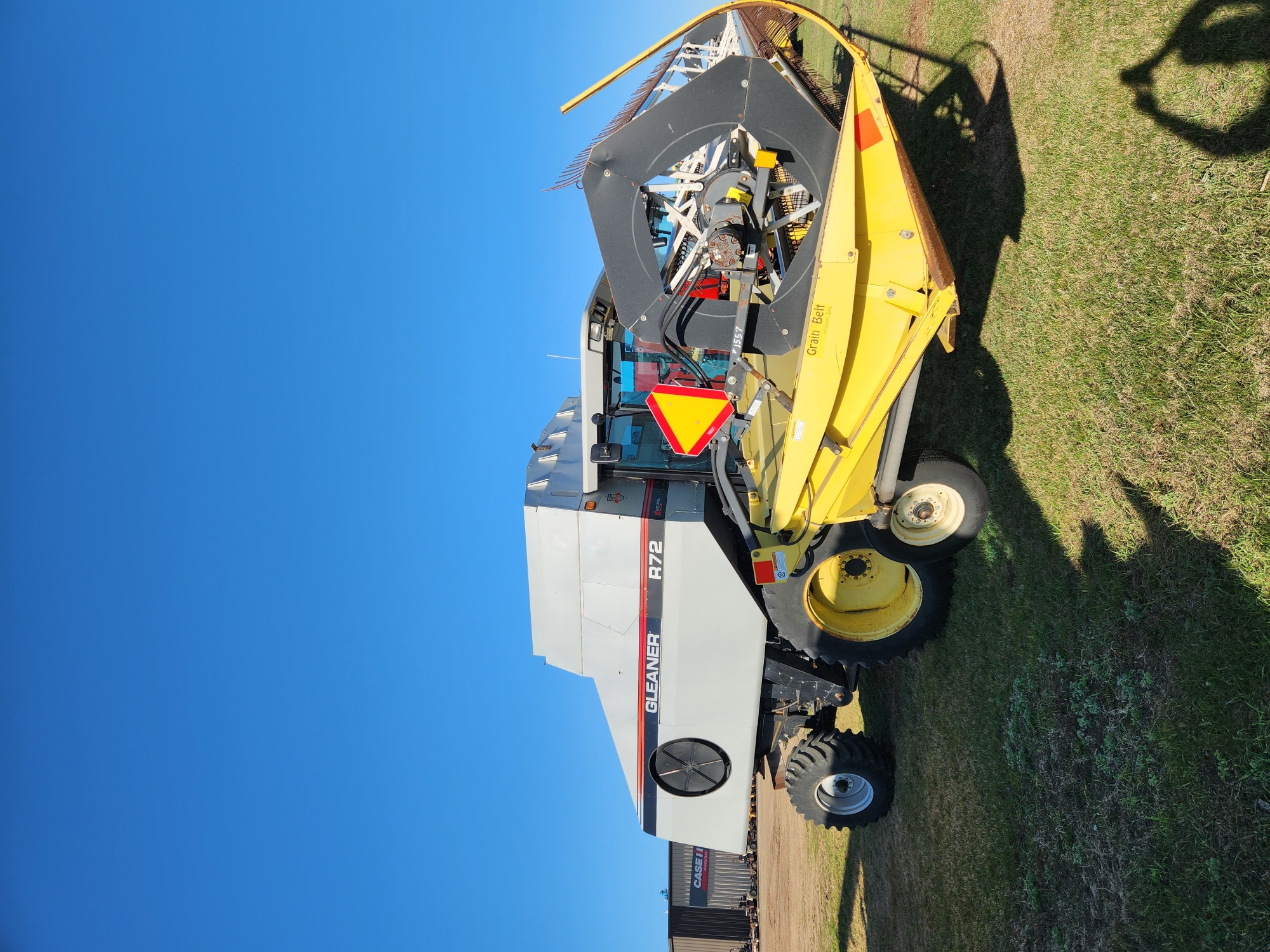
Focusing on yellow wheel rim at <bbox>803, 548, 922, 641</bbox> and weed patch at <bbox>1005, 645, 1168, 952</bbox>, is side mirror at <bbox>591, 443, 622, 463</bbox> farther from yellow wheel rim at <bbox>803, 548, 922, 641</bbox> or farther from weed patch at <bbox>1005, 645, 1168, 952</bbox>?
weed patch at <bbox>1005, 645, 1168, 952</bbox>

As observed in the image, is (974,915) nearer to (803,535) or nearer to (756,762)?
(756,762)

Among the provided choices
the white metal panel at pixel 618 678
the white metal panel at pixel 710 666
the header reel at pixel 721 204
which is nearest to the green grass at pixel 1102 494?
the white metal panel at pixel 710 666

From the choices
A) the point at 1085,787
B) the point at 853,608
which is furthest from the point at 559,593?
the point at 1085,787

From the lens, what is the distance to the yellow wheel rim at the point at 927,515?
5.38 m

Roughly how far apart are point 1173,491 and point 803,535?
7.85 feet

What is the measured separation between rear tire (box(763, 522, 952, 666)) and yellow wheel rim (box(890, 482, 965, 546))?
10.4 inches

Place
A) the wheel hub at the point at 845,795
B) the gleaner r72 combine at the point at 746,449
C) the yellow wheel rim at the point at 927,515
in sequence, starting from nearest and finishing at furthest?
the gleaner r72 combine at the point at 746,449 < the yellow wheel rim at the point at 927,515 < the wheel hub at the point at 845,795

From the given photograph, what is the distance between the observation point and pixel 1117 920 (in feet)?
13.9

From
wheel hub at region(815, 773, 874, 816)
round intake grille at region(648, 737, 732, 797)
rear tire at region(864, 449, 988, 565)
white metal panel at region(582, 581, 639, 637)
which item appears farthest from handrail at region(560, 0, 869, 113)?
wheel hub at region(815, 773, 874, 816)

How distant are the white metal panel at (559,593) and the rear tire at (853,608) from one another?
67.8 inches

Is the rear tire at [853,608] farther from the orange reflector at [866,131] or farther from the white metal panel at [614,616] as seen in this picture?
the orange reflector at [866,131]

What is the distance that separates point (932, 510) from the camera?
5.46m

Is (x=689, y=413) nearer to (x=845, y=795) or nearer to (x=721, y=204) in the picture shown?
(x=721, y=204)

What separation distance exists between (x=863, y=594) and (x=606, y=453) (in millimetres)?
2702
